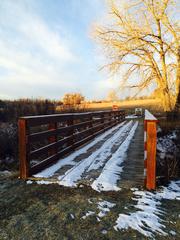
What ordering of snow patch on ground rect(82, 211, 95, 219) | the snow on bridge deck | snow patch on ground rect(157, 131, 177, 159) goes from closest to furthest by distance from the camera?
snow patch on ground rect(82, 211, 95, 219)
the snow on bridge deck
snow patch on ground rect(157, 131, 177, 159)

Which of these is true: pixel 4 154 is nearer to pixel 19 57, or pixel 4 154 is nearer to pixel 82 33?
pixel 19 57

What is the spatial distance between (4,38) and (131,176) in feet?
29.9

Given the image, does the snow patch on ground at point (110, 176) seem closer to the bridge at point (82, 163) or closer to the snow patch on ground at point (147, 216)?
the bridge at point (82, 163)

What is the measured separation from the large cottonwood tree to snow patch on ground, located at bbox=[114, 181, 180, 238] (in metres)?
10.1

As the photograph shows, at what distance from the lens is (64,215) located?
91.4 inches

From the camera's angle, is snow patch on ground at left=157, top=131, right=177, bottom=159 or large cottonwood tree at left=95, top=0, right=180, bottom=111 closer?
snow patch on ground at left=157, top=131, right=177, bottom=159

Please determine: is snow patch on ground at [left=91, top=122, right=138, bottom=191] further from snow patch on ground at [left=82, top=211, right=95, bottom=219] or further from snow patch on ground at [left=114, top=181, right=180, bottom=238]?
snow patch on ground at [left=82, top=211, right=95, bottom=219]

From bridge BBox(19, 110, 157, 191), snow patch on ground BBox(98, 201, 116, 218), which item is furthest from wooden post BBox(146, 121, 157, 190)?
snow patch on ground BBox(98, 201, 116, 218)

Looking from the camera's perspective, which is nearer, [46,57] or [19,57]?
[19,57]

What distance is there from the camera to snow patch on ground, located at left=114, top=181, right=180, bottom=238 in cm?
209

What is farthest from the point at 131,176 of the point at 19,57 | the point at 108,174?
the point at 19,57

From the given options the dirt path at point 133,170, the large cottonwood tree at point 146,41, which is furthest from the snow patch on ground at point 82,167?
the large cottonwood tree at point 146,41

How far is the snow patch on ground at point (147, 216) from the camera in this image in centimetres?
209

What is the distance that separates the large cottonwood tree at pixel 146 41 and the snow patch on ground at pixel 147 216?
33.1ft
